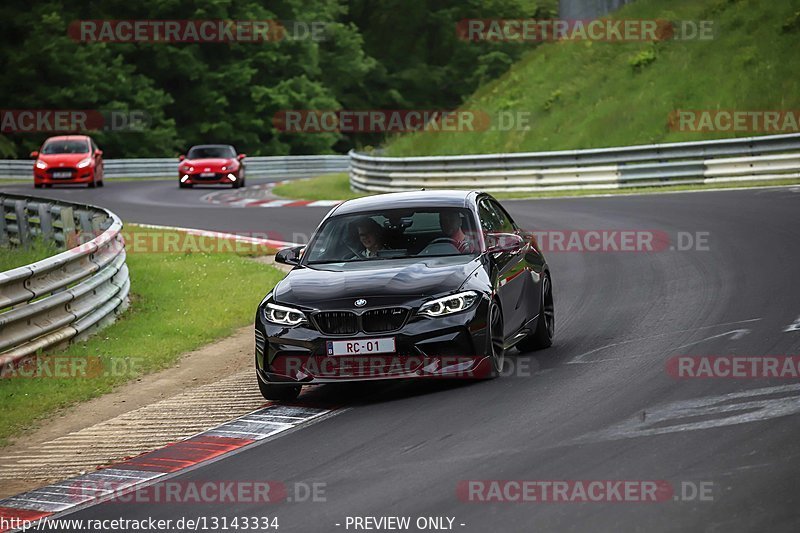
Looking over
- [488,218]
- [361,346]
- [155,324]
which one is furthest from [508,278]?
[155,324]

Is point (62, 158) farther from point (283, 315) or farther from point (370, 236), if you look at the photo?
point (283, 315)

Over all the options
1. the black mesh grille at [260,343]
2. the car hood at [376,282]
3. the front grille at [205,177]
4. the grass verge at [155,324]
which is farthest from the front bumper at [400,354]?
the front grille at [205,177]

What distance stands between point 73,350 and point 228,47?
5907 centimetres

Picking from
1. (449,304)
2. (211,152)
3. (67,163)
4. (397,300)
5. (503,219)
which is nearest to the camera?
(397,300)

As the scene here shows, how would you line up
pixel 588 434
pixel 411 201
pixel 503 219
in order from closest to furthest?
pixel 588 434
pixel 411 201
pixel 503 219

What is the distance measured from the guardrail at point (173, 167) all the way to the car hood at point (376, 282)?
157ft

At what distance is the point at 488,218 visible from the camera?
1142cm

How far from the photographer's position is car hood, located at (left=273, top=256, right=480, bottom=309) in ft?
31.4

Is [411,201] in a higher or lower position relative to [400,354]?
higher

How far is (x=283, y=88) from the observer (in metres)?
69.8

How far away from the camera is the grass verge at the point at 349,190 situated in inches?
1120

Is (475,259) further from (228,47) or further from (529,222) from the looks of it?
(228,47)

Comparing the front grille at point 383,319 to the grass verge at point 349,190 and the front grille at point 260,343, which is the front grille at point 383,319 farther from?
the grass verge at point 349,190

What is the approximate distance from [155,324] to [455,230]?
16.1ft
